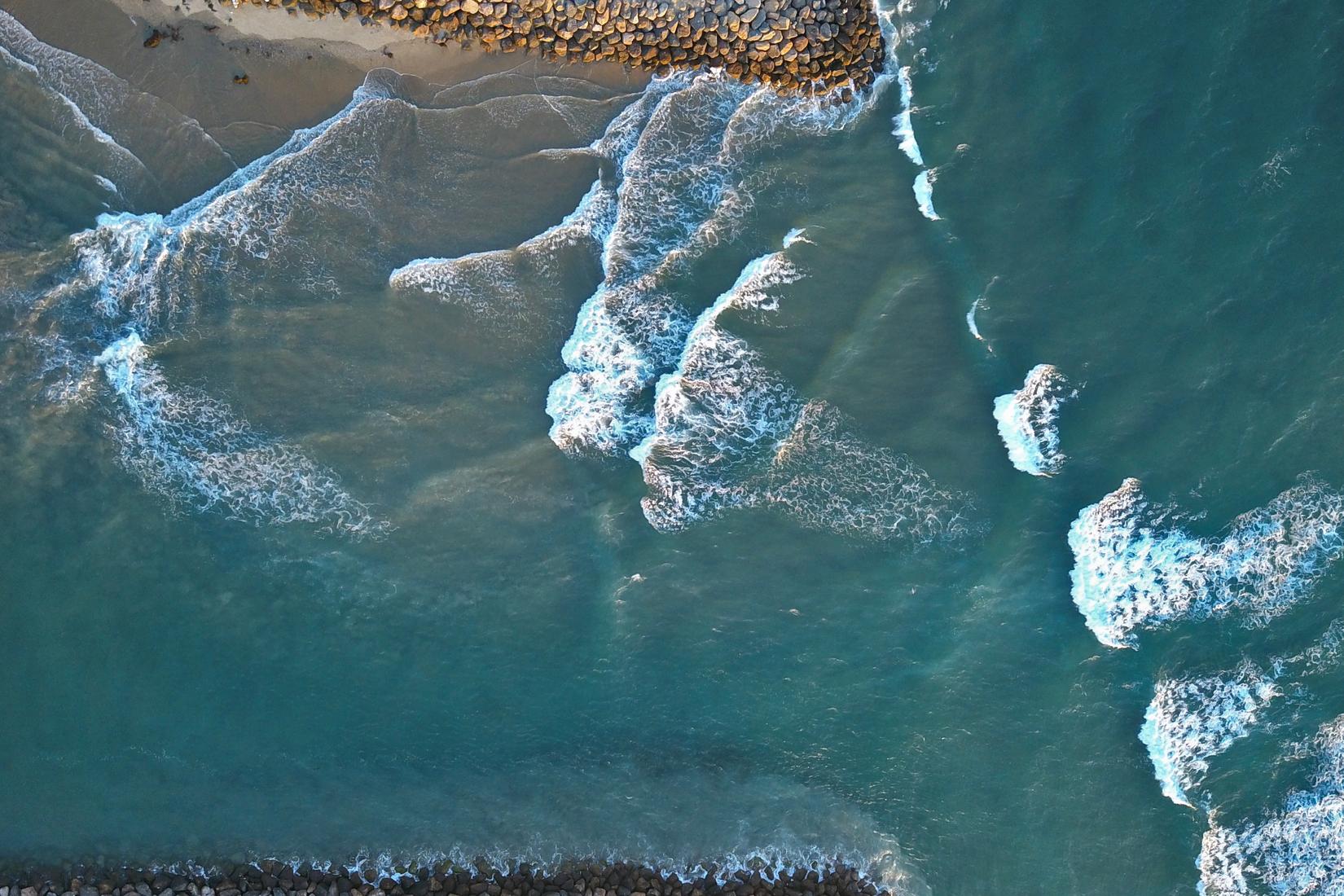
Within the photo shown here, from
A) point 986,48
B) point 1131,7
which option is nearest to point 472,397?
point 986,48

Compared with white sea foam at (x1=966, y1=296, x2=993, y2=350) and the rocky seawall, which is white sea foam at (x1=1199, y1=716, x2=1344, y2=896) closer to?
white sea foam at (x1=966, y1=296, x2=993, y2=350)

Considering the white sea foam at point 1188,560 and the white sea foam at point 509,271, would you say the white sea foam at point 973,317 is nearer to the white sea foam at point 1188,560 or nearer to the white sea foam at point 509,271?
the white sea foam at point 1188,560

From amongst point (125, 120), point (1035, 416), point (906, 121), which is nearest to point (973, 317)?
point (1035, 416)

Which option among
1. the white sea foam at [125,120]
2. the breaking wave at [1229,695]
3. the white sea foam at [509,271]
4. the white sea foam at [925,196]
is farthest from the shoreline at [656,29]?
the breaking wave at [1229,695]

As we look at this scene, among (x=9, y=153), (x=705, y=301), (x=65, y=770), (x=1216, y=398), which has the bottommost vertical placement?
(x=65, y=770)

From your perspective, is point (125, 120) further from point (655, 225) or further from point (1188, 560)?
point (1188, 560)

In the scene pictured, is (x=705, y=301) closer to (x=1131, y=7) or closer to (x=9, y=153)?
(x=1131, y=7)

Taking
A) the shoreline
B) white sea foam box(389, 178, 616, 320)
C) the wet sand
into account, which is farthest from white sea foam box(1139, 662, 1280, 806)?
the wet sand
